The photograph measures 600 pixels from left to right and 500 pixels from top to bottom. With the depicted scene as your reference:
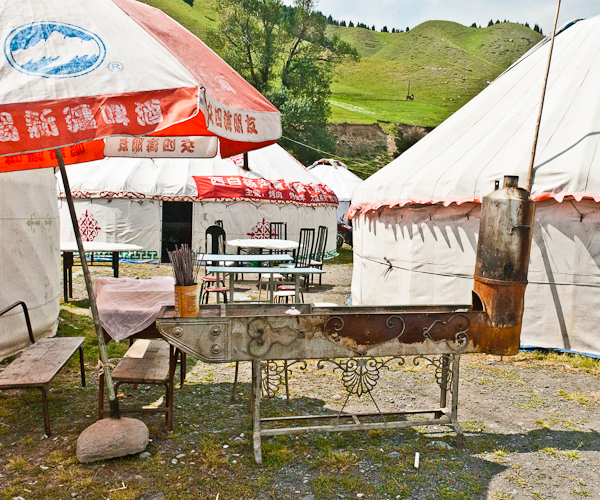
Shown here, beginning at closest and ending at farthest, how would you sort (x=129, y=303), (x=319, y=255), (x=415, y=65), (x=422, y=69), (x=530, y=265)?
(x=129, y=303) < (x=530, y=265) < (x=319, y=255) < (x=422, y=69) < (x=415, y=65)

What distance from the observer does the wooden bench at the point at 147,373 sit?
300 centimetres

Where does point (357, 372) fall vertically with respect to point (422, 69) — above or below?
below

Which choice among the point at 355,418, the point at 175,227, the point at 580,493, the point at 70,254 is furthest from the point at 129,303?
the point at 175,227

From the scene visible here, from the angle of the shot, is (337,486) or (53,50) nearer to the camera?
(53,50)

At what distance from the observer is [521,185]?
4.99 metres

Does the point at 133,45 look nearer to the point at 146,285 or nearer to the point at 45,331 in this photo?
the point at 146,285

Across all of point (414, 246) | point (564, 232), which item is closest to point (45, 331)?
point (414, 246)

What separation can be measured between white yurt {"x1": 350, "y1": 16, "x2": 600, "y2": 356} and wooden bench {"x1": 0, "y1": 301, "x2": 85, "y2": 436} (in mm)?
3729

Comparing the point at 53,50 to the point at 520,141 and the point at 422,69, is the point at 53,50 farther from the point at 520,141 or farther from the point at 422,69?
the point at 422,69

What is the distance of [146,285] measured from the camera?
3.97 meters

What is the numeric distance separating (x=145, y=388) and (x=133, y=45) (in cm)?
268

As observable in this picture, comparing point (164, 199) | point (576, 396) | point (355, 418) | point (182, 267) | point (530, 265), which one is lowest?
point (576, 396)

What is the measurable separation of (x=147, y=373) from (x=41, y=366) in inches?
31.0

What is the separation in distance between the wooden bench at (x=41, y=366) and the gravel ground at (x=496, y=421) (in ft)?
2.80
